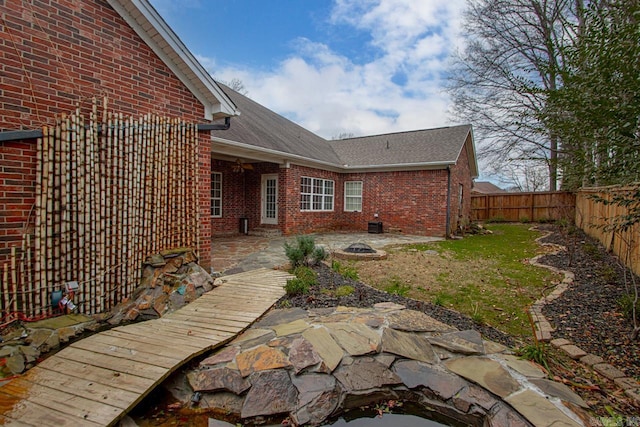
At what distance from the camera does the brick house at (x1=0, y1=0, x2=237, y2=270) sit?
3.51 m

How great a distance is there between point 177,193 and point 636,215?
19.4 ft

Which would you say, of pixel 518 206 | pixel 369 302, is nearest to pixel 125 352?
pixel 369 302

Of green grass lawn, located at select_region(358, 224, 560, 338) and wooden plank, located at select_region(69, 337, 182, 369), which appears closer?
wooden plank, located at select_region(69, 337, 182, 369)

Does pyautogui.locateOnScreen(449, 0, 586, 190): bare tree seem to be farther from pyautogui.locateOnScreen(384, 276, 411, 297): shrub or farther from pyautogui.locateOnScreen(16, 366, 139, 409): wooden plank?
pyautogui.locateOnScreen(16, 366, 139, 409): wooden plank

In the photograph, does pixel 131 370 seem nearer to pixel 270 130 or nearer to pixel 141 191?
pixel 141 191

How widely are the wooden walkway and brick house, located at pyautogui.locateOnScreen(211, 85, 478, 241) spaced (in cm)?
636

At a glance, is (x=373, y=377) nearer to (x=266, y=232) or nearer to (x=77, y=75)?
(x=77, y=75)

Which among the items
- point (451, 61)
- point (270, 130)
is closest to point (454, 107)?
point (451, 61)

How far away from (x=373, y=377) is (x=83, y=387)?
261cm

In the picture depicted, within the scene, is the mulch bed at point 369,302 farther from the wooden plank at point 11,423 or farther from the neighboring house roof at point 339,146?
the neighboring house roof at point 339,146

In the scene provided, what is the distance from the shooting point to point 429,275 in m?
6.62

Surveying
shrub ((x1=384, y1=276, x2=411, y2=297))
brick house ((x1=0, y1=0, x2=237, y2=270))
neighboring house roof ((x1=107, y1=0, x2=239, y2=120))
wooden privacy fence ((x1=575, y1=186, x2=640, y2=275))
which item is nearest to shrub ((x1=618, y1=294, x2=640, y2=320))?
wooden privacy fence ((x1=575, y1=186, x2=640, y2=275))

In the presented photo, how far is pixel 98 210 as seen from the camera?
4.01 m

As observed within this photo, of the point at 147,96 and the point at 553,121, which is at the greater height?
the point at 147,96
